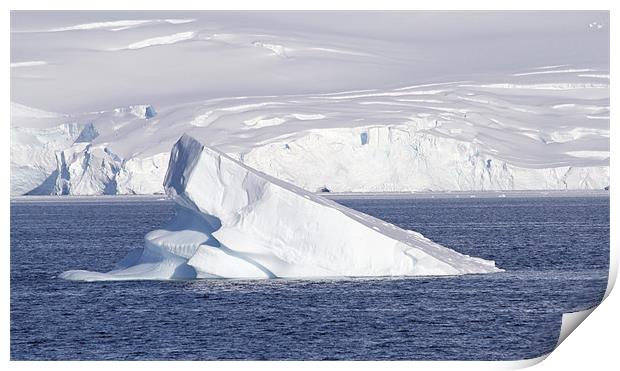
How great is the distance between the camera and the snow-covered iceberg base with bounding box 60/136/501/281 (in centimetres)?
3669

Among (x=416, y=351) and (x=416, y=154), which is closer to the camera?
(x=416, y=351)

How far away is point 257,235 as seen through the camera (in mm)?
36406

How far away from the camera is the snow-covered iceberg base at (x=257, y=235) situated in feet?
120

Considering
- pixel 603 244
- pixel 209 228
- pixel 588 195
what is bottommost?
pixel 588 195

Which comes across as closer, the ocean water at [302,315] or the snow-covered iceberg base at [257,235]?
the ocean water at [302,315]

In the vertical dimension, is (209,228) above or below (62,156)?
above

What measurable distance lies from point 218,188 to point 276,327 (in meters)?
7.94

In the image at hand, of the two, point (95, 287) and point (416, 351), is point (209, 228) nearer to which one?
point (95, 287)

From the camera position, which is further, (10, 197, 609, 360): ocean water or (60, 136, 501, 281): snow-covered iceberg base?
(60, 136, 501, 281): snow-covered iceberg base

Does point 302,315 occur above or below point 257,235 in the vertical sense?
below

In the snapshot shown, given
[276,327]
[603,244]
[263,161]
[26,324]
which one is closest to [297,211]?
[276,327]

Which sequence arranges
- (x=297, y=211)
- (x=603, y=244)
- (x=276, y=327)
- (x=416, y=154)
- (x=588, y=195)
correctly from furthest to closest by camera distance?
(x=588, y=195), (x=416, y=154), (x=603, y=244), (x=297, y=211), (x=276, y=327)

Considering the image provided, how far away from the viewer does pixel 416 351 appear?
27.7 metres

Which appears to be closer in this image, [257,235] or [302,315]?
[302,315]
